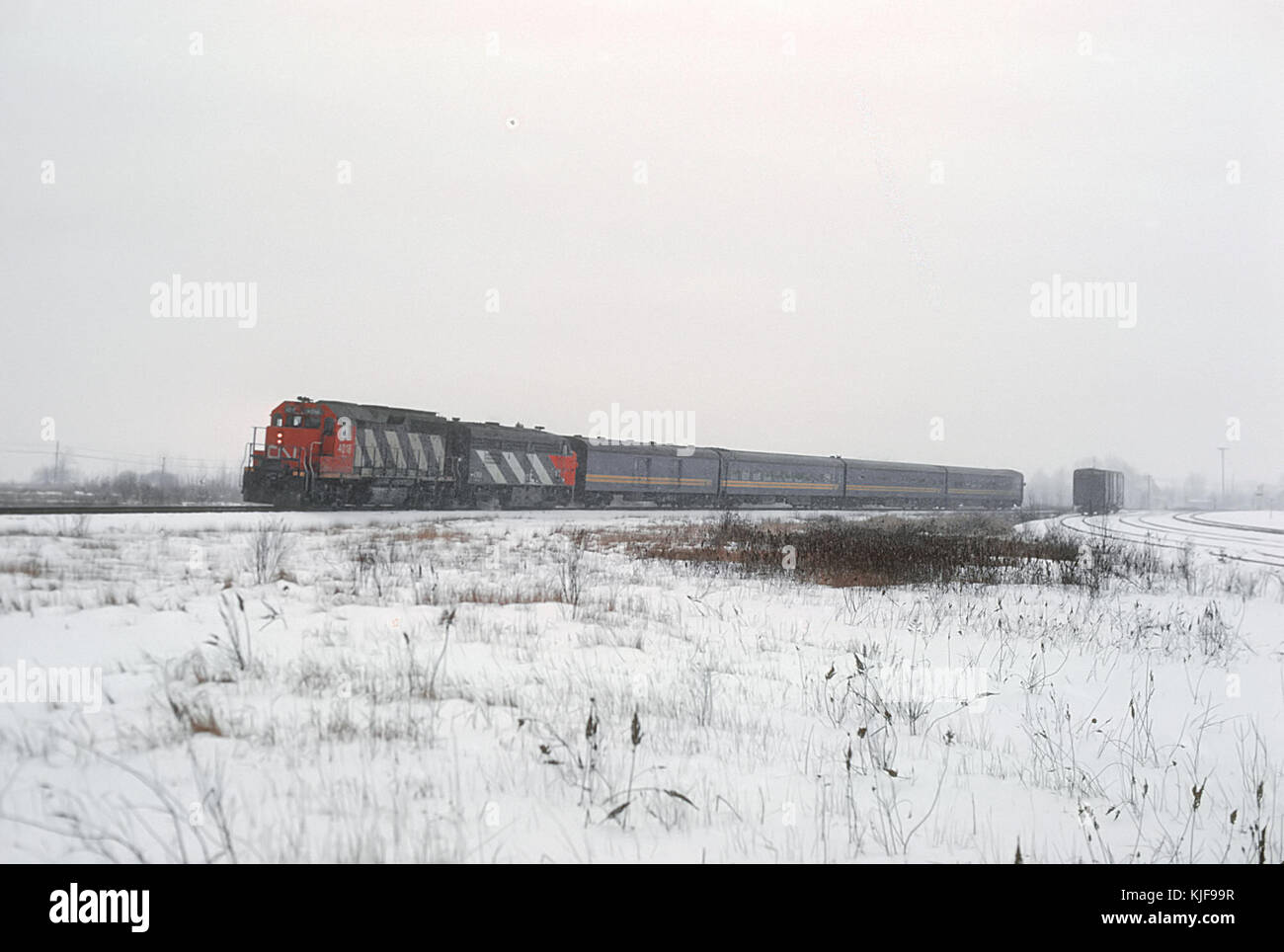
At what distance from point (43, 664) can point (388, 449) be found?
70.7 ft

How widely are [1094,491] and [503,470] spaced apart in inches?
1781

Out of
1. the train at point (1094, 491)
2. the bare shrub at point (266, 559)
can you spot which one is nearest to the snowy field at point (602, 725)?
the bare shrub at point (266, 559)

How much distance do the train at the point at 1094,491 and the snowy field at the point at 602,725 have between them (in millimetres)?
48411

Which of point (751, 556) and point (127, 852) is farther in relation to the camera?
point (751, 556)

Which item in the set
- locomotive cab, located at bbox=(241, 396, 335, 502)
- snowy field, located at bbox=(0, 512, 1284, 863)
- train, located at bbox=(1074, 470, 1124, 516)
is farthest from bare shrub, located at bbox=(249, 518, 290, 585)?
train, located at bbox=(1074, 470, 1124, 516)

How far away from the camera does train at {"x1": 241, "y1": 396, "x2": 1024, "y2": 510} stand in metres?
23.5

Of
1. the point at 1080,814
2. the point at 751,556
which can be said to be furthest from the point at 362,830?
the point at 751,556

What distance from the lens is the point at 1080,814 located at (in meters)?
3.24

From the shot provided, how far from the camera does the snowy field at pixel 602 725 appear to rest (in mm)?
3086

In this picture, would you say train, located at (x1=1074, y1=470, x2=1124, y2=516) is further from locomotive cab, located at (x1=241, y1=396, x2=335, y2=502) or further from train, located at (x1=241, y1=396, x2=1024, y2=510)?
locomotive cab, located at (x1=241, y1=396, x2=335, y2=502)

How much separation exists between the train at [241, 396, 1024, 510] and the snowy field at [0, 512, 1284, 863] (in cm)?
1411

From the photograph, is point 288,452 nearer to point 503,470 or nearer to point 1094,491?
point 503,470

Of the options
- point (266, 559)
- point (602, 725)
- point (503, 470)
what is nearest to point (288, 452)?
point (503, 470)
